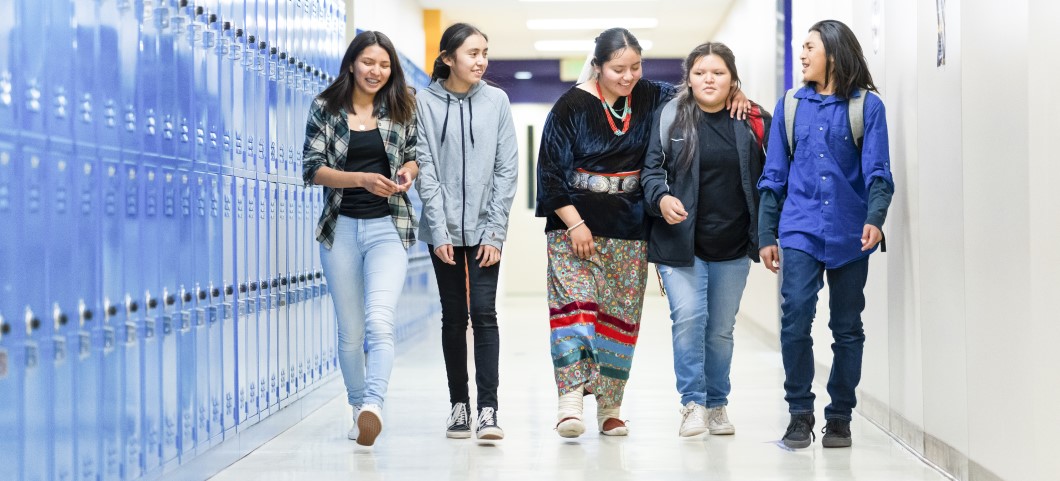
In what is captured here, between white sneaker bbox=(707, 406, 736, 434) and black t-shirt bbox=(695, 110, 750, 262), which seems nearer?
black t-shirt bbox=(695, 110, 750, 262)

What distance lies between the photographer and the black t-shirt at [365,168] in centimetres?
356

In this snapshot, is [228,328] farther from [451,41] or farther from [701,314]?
[701,314]

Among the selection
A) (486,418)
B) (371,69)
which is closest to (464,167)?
(371,69)

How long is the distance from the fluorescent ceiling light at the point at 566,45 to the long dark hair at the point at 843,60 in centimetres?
841

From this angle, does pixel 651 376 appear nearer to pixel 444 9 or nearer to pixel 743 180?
pixel 743 180

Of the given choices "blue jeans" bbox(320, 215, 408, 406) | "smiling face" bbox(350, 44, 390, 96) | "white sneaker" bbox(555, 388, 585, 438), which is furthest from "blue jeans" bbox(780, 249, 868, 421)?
"smiling face" bbox(350, 44, 390, 96)

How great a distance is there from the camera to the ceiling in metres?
9.71

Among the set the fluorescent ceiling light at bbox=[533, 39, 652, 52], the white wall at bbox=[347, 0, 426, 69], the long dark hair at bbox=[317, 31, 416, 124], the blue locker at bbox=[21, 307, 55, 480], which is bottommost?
the blue locker at bbox=[21, 307, 55, 480]

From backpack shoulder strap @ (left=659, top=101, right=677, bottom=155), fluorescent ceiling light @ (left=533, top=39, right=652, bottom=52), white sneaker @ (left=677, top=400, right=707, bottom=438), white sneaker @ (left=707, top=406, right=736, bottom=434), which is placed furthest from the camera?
fluorescent ceiling light @ (left=533, top=39, right=652, bottom=52)

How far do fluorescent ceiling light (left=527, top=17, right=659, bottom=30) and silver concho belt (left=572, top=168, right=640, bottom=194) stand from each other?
7.00 metres

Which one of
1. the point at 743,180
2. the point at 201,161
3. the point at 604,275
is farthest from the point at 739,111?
the point at 201,161

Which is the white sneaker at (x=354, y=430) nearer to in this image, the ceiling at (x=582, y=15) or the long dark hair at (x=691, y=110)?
the long dark hair at (x=691, y=110)

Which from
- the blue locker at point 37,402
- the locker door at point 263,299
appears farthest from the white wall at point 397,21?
the blue locker at point 37,402

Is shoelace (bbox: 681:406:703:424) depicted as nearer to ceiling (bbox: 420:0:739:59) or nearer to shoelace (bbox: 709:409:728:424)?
shoelace (bbox: 709:409:728:424)
